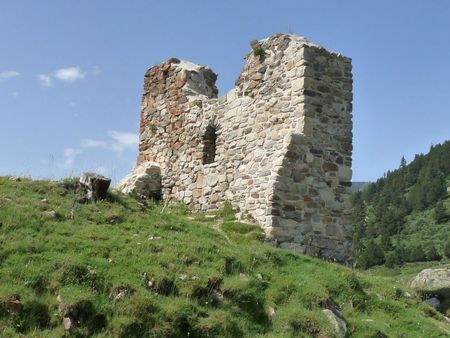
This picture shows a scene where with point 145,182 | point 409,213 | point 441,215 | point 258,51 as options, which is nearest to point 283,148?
point 258,51

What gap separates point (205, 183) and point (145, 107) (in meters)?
4.25

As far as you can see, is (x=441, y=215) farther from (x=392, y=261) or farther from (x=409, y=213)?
(x=392, y=261)

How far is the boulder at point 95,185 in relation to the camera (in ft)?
35.0

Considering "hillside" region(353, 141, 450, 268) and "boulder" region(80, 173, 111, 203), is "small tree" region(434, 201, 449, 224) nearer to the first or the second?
"hillside" region(353, 141, 450, 268)

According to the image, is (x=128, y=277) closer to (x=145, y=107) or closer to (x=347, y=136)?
(x=347, y=136)

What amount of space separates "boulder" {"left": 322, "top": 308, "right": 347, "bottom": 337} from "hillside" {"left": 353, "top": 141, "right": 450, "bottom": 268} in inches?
2087

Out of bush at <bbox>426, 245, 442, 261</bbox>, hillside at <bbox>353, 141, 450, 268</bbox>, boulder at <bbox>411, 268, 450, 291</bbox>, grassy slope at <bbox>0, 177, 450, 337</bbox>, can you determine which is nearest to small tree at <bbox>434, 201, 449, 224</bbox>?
hillside at <bbox>353, 141, 450, 268</bbox>

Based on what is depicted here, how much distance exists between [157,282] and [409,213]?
3420 inches

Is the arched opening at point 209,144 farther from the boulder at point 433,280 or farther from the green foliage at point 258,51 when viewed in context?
the boulder at point 433,280

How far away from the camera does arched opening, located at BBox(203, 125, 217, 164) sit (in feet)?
49.4

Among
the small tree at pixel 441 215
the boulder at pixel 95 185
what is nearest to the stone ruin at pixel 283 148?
the boulder at pixel 95 185

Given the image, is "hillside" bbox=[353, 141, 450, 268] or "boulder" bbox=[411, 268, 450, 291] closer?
"boulder" bbox=[411, 268, 450, 291]

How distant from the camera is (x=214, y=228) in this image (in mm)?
12344

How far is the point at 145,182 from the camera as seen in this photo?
16.1 metres
